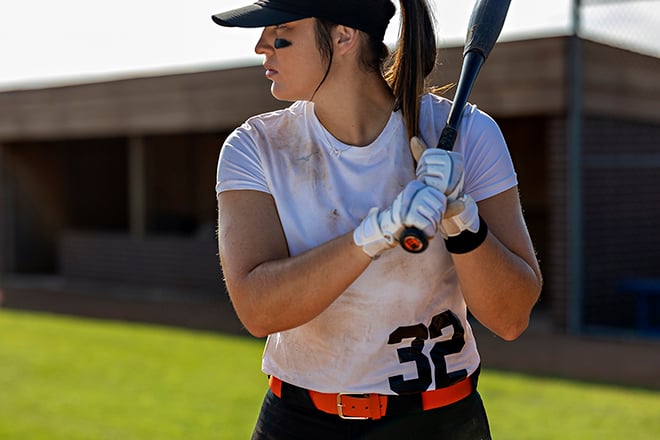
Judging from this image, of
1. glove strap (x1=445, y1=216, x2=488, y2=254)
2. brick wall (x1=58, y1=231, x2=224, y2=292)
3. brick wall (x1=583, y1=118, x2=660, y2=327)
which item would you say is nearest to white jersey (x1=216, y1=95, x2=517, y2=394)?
glove strap (x1=445, y1=216, x2=488, y2=254)

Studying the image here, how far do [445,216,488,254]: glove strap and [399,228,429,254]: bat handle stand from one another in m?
0.13

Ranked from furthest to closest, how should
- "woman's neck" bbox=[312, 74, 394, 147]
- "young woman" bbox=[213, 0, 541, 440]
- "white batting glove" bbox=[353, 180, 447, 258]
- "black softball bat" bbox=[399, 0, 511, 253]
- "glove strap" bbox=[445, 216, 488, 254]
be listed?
1. "black softball bat" bbox=[399, 0, 511, 253]
2. "woman's neck" bbox=[312, 74, 394, 147]
3. "young woman" bbox=[213, 0, 541, 440]
4. "glove strap" bbox=[445, 216, 488, 254]
5. "white batting glove" bbox=[353, 180, 447, 258]

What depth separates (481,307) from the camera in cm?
221

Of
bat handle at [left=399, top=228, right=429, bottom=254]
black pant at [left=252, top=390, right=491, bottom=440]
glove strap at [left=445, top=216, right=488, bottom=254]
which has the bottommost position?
black pant at [left=252, top=390, right=491, bottom=440]

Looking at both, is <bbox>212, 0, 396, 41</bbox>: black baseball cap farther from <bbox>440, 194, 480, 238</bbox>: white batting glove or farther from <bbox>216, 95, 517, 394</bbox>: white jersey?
<bbox>440, 194, 480, 238</bbox>: white batting glove

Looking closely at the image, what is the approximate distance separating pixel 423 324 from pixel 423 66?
554 mm

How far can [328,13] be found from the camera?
7.32ft

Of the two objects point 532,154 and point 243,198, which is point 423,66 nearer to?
point 243,198

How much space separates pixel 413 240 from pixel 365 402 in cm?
42

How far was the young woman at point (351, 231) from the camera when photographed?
7.27 feet

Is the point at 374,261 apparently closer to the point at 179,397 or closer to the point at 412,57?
the point at 412,57

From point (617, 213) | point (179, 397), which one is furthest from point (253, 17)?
point (617, 213)

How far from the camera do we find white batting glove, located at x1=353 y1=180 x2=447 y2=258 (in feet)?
6.46

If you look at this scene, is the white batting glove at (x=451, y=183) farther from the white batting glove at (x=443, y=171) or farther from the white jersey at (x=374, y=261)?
the white jersey at (x=374, y=261)
